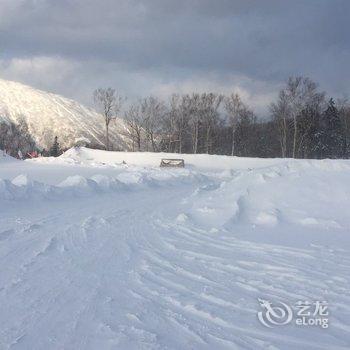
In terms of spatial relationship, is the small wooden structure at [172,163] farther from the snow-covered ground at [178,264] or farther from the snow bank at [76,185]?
the snow-covered ground at [178,264]

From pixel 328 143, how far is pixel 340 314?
209 feet

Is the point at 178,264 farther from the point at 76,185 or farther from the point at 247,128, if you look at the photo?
the point at 247,128

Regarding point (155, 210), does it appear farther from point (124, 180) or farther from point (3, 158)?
point (3, 158)

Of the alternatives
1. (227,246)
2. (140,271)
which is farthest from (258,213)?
(140,271)

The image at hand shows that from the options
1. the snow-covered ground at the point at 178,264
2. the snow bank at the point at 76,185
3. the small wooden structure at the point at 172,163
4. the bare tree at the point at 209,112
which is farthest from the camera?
the bare tree at the point at 209,112

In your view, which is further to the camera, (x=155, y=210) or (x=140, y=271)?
(x=155, y=210)

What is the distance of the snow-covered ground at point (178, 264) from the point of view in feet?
17.3

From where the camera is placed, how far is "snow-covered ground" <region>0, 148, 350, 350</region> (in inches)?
208

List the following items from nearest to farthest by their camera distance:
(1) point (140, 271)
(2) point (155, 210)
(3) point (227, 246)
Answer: (1) point (140, 271), (3) point (227, 246), (2) point (155, 210)

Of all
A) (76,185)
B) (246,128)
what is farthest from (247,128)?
(76,185)

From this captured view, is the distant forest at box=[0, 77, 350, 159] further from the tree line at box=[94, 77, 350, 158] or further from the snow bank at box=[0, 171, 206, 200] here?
the snow bank at box=[0, 171, 206, 200]

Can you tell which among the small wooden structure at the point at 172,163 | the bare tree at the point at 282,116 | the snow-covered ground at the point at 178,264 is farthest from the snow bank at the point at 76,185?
the bare tree at the point at 282,116

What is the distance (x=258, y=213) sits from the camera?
1285cm

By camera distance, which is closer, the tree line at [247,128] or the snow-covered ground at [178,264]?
the snow-covered ground at [178,264]
